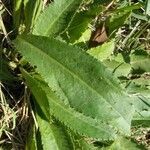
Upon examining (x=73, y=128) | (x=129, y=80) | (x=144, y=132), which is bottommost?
(x=144, y=132)

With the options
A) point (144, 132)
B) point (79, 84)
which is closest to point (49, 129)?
point (79, 84)

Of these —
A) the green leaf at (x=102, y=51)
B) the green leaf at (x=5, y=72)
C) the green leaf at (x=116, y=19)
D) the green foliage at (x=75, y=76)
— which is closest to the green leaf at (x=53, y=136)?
the green foliage at (x=75, y=76)

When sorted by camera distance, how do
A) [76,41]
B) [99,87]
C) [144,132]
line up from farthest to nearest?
[144,132], [76,41], [99,87]

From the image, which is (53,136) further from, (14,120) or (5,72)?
Result: (5,72)

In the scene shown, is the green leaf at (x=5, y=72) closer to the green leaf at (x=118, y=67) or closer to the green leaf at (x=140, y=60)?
the green leaf at (x=118, y=67)

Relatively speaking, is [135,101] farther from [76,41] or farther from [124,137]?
[76,41]

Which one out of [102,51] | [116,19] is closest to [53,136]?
[102,51]
